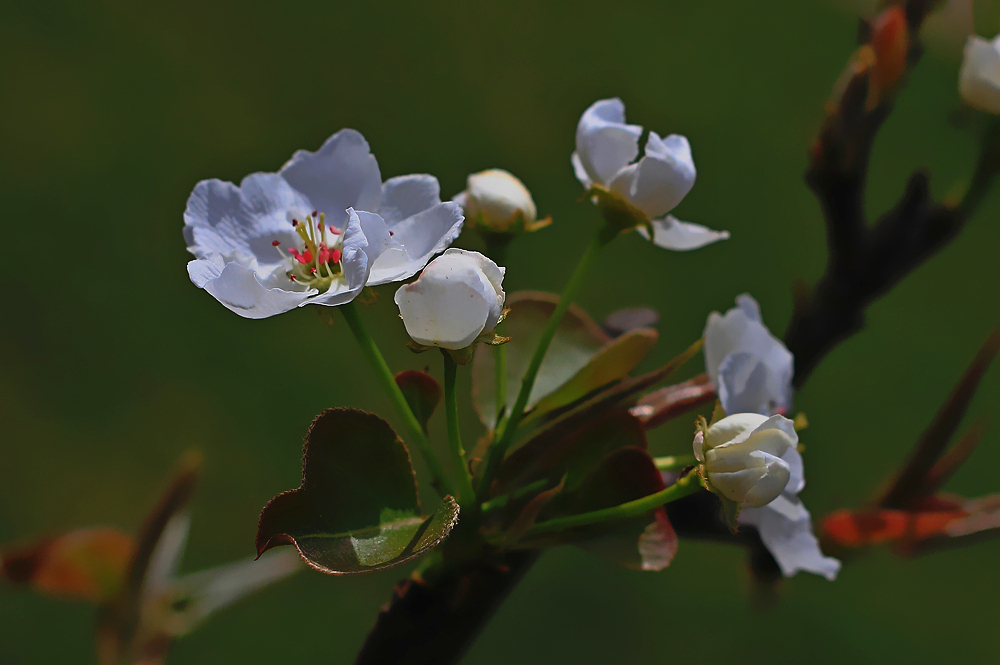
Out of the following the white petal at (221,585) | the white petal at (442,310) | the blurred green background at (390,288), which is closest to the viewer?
the white petal at (442,310)

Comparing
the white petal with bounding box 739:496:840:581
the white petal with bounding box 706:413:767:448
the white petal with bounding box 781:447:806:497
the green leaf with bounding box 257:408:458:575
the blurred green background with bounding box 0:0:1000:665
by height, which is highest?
the green leaf with bounding box 257:408:458:575

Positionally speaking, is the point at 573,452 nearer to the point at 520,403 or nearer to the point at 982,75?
the point at 520,403

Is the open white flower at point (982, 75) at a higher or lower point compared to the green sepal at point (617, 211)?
lower

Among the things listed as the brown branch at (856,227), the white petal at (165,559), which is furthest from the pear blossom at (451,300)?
the white petal at (165,559)

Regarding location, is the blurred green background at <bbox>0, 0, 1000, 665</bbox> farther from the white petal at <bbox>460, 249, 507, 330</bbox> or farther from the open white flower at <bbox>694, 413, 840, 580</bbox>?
the white petal at <bbox>460, 249, 507, 330</bbox>

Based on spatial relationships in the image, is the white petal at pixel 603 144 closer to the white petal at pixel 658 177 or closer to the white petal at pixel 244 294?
the white petal at pixel 658 177

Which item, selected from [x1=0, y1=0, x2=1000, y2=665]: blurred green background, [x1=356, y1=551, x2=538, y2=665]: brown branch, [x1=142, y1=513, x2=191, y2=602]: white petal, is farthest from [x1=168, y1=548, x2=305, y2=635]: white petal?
[x1=0, y1=0, x2=1000, y2=665]: blurred green background
